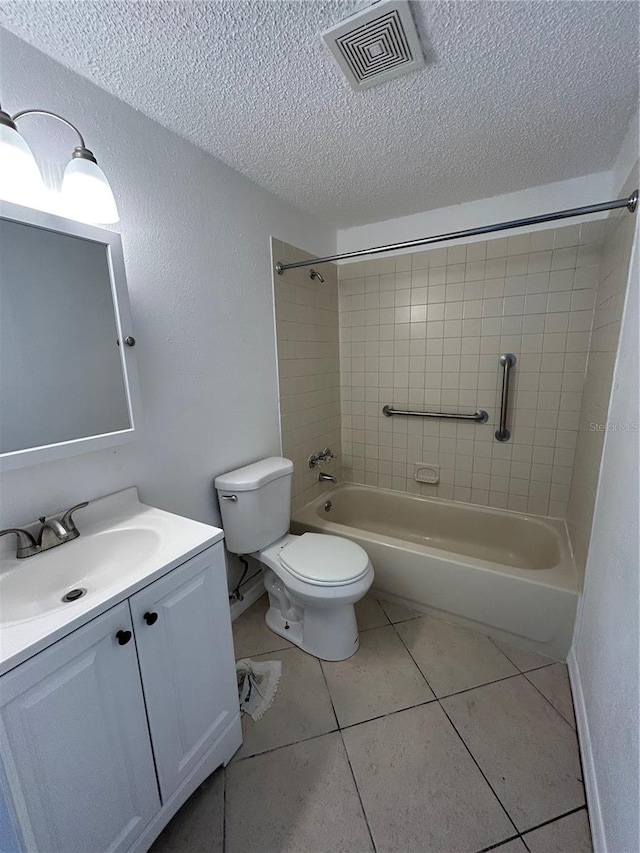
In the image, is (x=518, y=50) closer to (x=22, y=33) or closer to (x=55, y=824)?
(x=22, y=33)

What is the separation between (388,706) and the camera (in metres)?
1.37

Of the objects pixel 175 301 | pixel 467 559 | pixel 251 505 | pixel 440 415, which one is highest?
pixel 175 301

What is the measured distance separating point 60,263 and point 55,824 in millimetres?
1347

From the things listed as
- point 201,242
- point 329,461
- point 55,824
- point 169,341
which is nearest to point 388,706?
point 55,824

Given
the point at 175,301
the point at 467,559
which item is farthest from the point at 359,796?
the point at 175,301

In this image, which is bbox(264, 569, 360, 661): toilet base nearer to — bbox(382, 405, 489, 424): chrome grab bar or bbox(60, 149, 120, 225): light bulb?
bbox(382, 405, 489, 424): chrome grab bar

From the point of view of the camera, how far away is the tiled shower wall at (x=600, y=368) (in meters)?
1.33

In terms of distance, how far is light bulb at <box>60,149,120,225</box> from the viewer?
926mm

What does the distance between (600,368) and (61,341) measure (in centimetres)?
210

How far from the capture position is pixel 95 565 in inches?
40.8

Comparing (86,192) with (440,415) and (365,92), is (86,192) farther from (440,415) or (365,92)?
(440,415)

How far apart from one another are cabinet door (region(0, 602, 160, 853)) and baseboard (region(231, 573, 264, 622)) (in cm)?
92

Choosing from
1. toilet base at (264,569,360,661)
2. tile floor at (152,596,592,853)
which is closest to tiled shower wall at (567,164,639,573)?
tile floor at (152,596,592,853)

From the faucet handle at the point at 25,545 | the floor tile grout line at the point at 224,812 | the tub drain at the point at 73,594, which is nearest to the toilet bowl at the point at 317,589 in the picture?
the floor tile grout line at the point at 224,812
